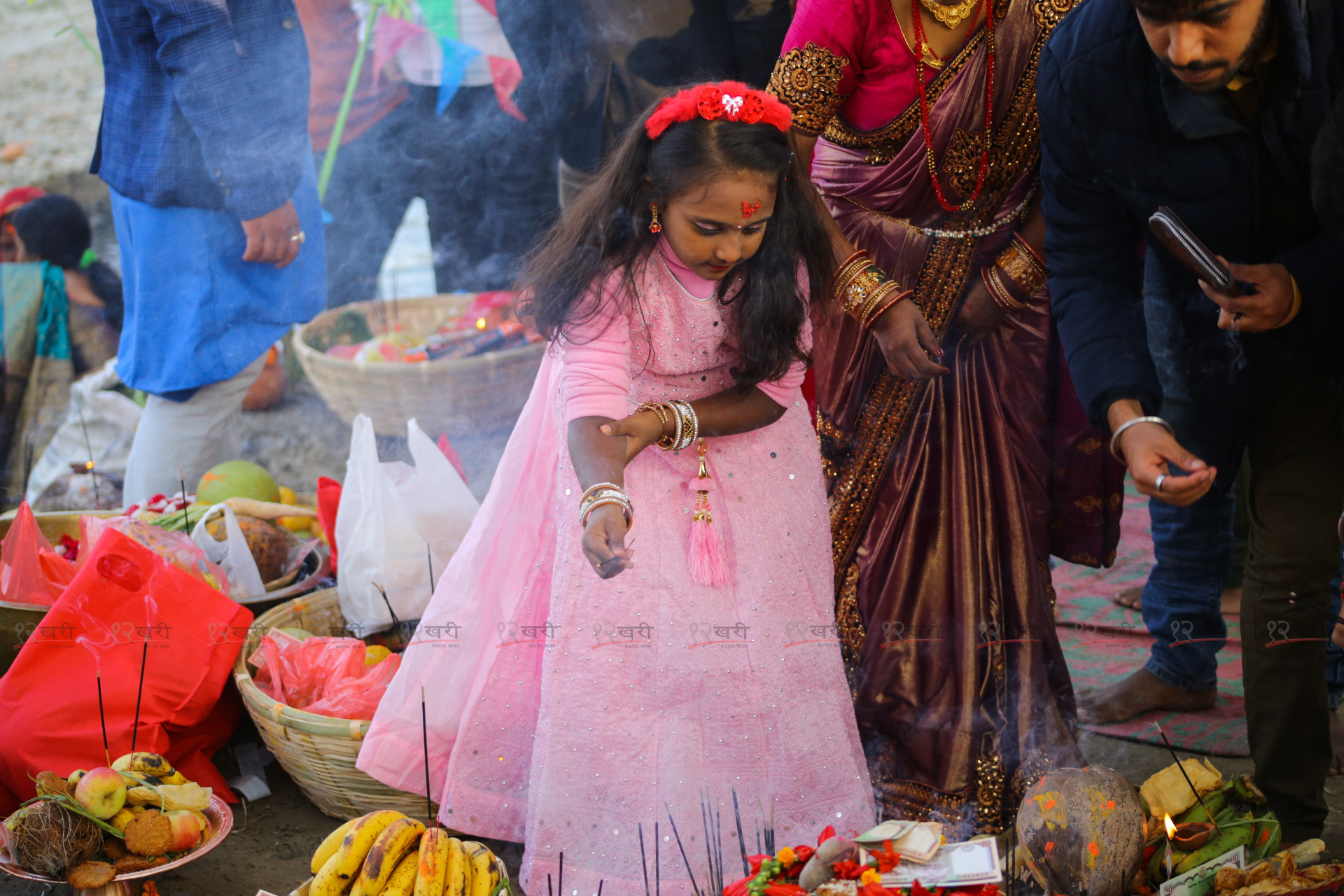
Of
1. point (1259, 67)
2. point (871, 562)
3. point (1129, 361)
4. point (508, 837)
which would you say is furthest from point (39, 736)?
point (1259, 67)

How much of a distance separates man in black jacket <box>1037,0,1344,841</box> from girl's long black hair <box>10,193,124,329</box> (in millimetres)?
2773

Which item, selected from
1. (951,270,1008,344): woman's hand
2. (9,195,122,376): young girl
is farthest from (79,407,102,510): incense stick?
(951,270,1008,344): woman's hand

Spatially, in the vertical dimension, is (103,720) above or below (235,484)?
below

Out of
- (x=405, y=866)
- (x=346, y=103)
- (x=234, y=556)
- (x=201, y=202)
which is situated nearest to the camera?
(x=405, y=866)

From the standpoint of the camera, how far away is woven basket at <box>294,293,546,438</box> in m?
3.26

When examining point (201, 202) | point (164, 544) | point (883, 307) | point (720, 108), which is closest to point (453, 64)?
point (201, 202)

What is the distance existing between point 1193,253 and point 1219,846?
3.06ft

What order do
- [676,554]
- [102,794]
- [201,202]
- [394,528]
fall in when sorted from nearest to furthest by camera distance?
[102,794] < [676,554] < [394,528] < [201,202]

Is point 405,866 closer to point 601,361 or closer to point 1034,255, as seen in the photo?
point 601,361

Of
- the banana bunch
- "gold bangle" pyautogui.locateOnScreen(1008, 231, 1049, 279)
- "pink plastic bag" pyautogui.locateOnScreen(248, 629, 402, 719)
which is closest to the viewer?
the banana bunch

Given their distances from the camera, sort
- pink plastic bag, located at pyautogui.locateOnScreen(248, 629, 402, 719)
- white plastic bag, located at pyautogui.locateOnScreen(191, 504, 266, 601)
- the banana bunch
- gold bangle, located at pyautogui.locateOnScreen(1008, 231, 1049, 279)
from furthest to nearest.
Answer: white plastic bag, located at pyautogui.locateOnScreen(191, 504, 266, 601) → pink plastic bag, located at pyautogui.locateOnScreen(248, 629, 402, 719) → gold bangle, located at pyautogui.locateOnScreen(1008, 231, 1049, 279) → the banana bunch

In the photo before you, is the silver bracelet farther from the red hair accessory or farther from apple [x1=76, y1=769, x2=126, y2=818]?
apple [x1=76, y1=769, x2=126, y2=818]

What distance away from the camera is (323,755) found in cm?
214

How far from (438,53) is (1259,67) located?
242 cm
